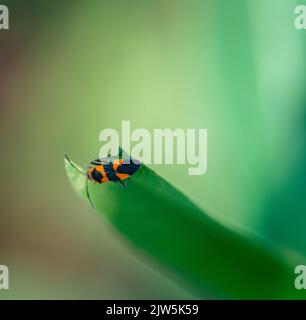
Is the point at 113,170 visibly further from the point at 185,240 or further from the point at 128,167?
the point at 185,240

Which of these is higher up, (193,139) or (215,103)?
(215,103)

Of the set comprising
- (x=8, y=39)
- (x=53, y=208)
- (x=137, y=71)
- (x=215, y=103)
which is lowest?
(x=53, y=208)

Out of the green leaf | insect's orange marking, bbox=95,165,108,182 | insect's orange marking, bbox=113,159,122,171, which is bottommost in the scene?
the green leaf

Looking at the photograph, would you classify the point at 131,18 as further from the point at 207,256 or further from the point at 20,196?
→ the point at 207,256

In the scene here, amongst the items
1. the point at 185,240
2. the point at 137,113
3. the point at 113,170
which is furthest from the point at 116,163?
the point at 185,240
